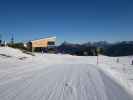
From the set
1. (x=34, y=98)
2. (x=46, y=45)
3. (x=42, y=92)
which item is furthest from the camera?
(x=46, y=45)

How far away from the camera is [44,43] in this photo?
59.5 metres

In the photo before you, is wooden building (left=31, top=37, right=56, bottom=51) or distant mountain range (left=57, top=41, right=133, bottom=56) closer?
wooden building (left=31, top=37, right=56, bottom=51)

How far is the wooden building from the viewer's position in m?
56.3

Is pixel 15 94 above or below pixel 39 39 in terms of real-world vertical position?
below

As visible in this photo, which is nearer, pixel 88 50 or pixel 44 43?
pixel 44 43

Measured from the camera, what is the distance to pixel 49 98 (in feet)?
26.0

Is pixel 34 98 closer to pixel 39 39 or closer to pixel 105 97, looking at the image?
pixel 105 97

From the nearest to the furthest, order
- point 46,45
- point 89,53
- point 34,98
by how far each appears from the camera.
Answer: point 34,98 < point 46,45 < point 89,53

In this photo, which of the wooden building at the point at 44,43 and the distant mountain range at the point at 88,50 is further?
the distant mountain range at the point at 88,50

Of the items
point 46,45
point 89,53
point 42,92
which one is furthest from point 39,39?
point 42,92

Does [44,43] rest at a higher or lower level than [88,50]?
higher

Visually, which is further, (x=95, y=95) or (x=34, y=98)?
(x=95, y=95)

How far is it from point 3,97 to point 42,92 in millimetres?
1774

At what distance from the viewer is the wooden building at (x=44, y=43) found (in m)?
56.3
